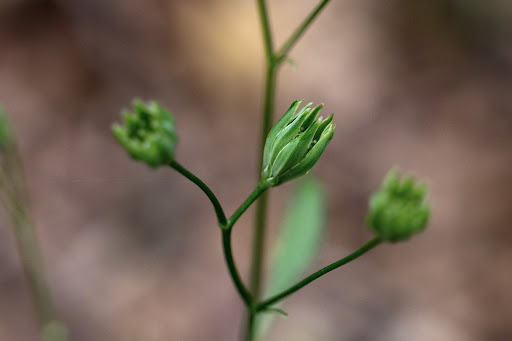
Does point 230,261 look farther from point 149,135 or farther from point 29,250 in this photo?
point 29,250

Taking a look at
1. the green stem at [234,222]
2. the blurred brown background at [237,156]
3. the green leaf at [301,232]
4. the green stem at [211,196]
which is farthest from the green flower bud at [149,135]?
the blurred brown background at [237,156]

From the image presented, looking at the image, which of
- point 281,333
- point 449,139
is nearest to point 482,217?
point 449,139

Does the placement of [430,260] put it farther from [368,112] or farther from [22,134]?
[22,134]

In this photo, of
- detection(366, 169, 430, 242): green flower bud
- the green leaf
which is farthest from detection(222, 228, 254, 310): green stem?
the green leaf

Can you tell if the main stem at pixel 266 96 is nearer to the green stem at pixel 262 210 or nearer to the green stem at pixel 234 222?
the green stem at pixel 262 210

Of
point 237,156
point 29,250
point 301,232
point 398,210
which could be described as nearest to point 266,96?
point 398,210

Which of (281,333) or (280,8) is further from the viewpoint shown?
(280,8)

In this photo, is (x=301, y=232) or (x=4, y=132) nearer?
(x=4, y=132)

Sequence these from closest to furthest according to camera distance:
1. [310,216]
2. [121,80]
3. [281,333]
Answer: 1. [310,216]
2. [281,333]
3. [121,80]
